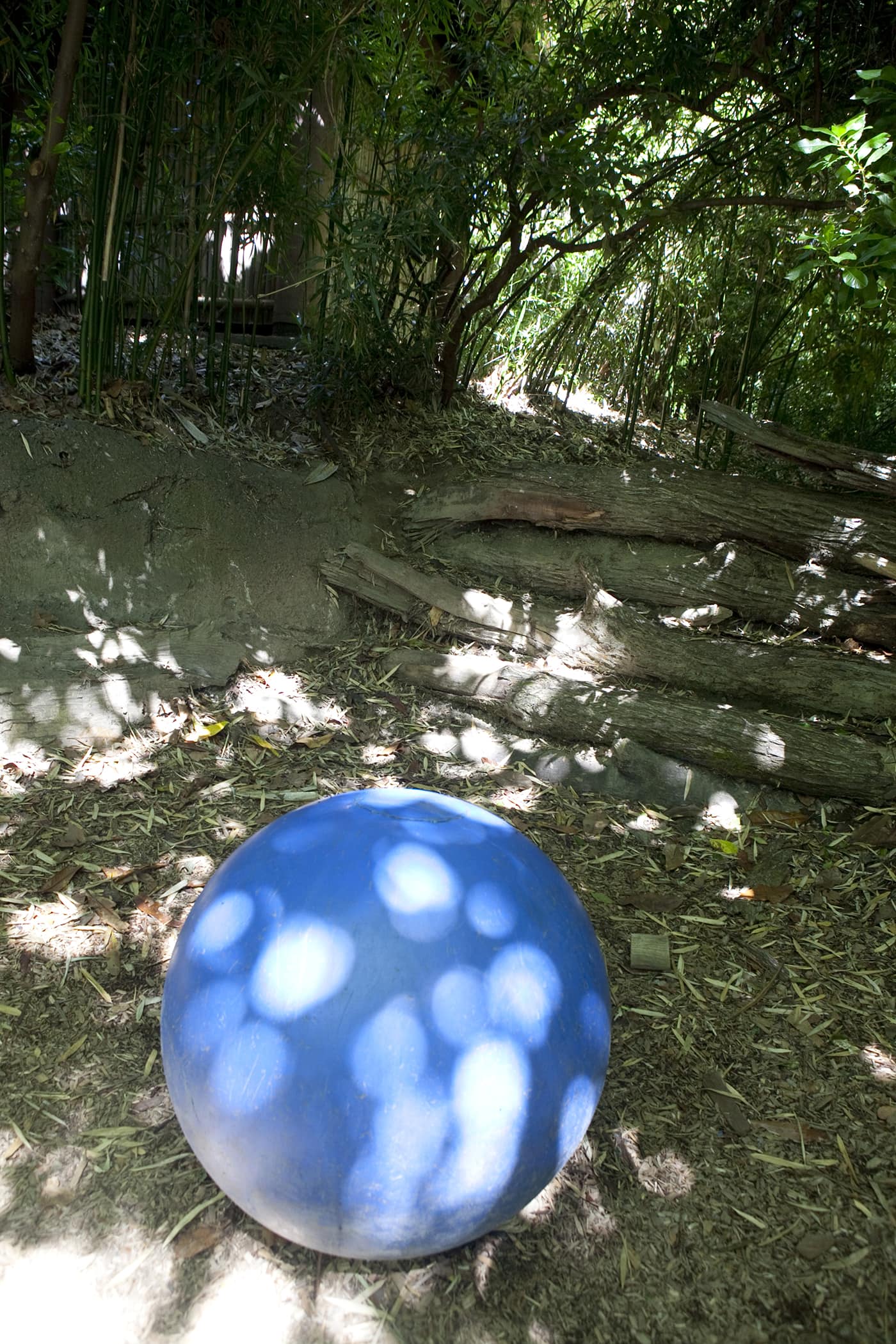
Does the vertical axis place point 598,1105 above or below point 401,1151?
below

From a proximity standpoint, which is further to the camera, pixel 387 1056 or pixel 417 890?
Answer: pixel 417 890

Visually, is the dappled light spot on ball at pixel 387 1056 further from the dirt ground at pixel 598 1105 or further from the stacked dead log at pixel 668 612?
the stacked dead log at pixel 668 612

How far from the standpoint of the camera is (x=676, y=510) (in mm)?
4570

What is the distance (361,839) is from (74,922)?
1.38m

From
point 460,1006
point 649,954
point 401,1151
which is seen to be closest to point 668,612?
point 649,954

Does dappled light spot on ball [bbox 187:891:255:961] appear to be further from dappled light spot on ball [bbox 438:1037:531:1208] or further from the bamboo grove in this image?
the bamboo grove

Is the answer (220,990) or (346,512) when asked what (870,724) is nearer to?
(346,512)

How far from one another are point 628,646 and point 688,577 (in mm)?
634

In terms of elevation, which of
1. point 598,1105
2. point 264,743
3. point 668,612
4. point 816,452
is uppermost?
point 816,452

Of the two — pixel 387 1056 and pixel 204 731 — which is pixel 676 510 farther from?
pixel 387 1056

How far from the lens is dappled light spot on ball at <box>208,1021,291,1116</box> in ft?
5.21

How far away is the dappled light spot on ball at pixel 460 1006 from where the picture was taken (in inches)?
62.3

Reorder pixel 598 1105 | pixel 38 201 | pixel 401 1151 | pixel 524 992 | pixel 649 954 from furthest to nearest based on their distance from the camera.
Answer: pixel 38 201 < pixel 649 954 < pixel 598 1105 < pixel 524 992 < pixel 401 1151

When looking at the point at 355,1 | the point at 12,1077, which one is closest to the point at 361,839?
the point at 12,1077
